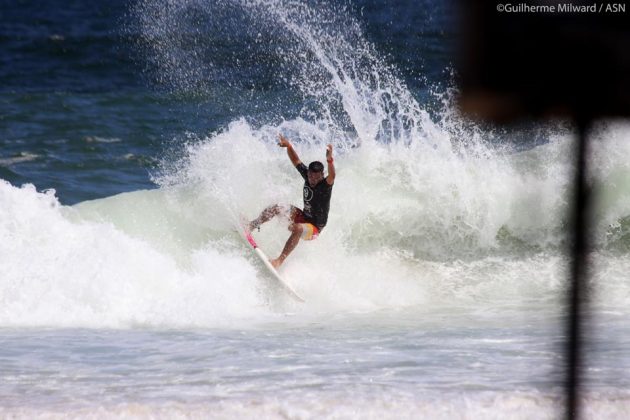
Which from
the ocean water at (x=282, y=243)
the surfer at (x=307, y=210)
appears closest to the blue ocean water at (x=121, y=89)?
the ocean water at (x=282, y=243)

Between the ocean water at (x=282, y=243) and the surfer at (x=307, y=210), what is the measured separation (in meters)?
0.35

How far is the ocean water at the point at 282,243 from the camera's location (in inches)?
155

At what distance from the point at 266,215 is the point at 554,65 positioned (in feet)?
25.0

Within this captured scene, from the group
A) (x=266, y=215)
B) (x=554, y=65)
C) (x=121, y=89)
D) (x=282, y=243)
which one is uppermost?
(x=121, y=89)

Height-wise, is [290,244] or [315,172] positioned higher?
[315,172]

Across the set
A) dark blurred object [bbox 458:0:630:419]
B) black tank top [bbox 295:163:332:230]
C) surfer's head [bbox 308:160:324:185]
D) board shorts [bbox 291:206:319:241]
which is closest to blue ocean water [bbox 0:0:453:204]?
board shorts [bbox 291:206:319:241]

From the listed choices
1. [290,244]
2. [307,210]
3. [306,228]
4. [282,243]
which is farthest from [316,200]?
[282,243]

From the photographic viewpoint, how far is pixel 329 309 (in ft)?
24.5

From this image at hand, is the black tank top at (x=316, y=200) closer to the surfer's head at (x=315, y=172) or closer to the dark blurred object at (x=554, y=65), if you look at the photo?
the surfer's head at (x=315, y=172)

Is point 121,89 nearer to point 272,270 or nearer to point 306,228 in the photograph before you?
point 306,228

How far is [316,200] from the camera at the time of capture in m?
8.12

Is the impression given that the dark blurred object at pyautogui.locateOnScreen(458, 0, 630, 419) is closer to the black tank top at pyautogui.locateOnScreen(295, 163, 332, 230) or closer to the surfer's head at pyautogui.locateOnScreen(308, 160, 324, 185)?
the surfer's head at pyautogui.locateOnScreen(308, 160, 324, 185)

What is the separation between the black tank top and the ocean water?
0.54 meters

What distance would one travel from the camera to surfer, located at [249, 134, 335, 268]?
26.3 ft
